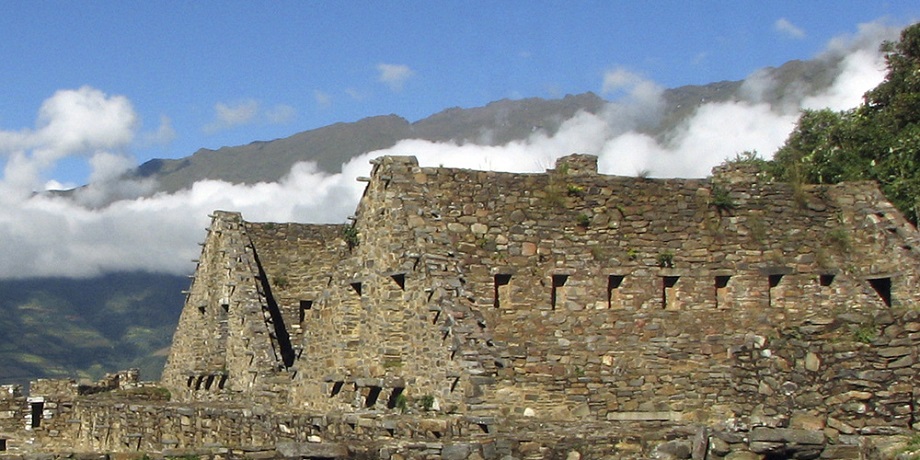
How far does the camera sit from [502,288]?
80.6ft

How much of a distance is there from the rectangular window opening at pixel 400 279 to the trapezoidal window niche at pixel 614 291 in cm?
439

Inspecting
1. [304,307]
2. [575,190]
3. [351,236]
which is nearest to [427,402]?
[351,236]

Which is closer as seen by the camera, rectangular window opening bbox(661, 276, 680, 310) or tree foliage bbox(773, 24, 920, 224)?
rectangular window opening bbox(661, 276, 680, 310)

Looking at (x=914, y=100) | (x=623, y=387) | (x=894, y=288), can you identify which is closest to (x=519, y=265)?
(x=623, y=387)

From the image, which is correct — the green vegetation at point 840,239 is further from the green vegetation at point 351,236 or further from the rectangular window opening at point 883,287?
the green vegetation at point 351,236

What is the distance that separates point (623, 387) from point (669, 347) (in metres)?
1.92

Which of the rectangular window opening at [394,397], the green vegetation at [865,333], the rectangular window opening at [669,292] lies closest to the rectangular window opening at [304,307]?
the rectangular window opening at [394,397]

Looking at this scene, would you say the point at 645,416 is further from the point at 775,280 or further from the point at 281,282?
the point at 281,282

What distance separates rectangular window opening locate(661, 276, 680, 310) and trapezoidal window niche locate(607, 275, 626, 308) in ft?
3.08

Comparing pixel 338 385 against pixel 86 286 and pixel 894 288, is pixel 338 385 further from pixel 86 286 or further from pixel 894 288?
pixel 86 286

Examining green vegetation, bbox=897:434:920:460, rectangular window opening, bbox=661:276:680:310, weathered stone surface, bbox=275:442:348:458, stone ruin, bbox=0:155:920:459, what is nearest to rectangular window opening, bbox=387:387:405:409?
stone ruin, bbox=0:155:920:459

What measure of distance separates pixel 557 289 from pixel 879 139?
65.9 ft

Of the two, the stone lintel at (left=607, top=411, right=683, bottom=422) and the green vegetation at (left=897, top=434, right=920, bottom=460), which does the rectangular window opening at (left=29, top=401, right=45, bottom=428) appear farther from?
the green vegetation at (left=897, top=434, right=920, bottom=460)

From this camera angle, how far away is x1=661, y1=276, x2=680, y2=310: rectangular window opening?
82.8 ft
